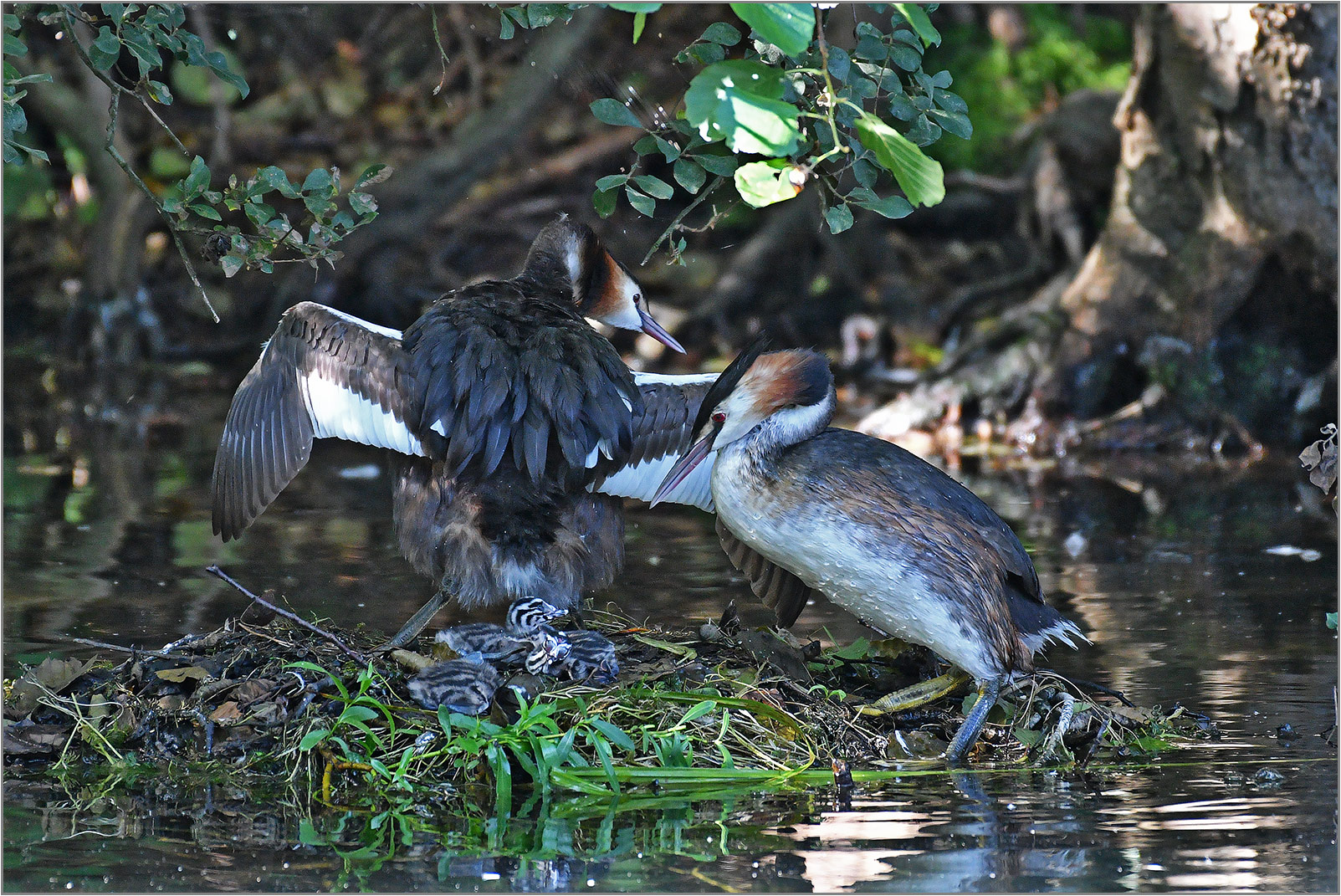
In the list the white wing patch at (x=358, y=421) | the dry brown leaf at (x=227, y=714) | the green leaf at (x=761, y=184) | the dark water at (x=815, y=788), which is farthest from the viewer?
the white wing patch at (x=358, y=421)

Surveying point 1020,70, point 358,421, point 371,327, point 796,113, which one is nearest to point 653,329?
point 371,327

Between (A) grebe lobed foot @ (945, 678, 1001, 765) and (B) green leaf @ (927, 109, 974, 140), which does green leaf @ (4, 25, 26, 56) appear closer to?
(B) green leaf @ (927, 109, 974, 140)

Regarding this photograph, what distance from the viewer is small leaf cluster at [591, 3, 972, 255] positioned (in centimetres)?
369

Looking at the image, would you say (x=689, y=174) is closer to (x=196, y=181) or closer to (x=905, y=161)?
(x=905, y=161)

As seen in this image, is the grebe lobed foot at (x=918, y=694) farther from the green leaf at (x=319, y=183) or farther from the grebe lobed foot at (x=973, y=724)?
the green leaf at (x=319, y=183)

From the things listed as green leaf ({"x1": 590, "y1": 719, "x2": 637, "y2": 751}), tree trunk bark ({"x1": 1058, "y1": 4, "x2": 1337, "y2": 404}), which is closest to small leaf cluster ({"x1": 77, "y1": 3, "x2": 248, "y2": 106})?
green leaf ({"x1": 590, "y1": 719, "x2": 637, "y2": 751})

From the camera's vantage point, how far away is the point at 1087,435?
33.4 feet

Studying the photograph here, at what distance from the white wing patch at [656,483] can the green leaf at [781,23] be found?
213 cm

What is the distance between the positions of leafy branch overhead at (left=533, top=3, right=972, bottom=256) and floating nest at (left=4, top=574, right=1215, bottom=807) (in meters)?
1.35

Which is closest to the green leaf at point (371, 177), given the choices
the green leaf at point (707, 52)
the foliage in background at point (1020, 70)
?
the green leaf at point (707, 52)

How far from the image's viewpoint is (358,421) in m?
5.39

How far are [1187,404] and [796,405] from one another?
5.70 meters

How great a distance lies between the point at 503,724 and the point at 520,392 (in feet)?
3.82

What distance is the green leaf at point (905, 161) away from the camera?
3.79m
